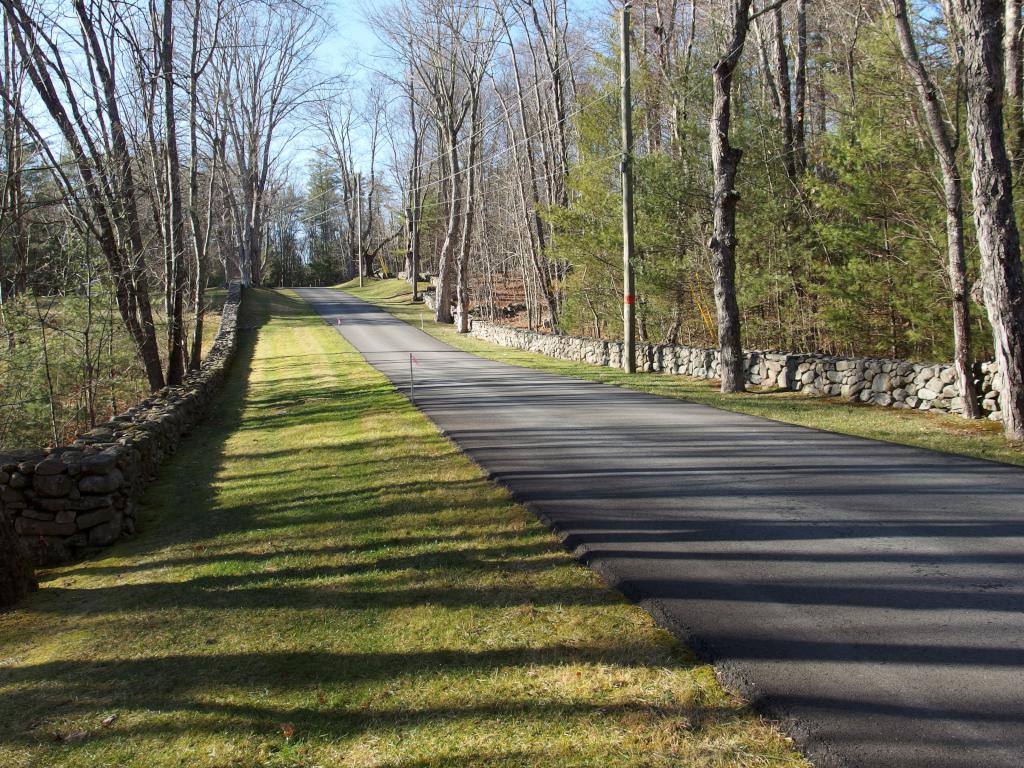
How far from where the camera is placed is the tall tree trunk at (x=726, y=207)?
543 inches

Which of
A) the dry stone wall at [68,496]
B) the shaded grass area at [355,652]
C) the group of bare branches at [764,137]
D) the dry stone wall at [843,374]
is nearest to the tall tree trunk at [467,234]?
the group of bare branches at [764,137]

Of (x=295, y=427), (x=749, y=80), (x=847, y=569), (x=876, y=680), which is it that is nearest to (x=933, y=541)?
(x=847, y=569)

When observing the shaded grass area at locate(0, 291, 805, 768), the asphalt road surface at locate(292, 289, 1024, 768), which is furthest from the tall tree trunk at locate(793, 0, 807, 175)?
the shaded grass area at locate(0, 291, 805, 768)

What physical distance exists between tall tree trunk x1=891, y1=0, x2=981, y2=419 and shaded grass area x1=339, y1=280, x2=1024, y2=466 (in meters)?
0.64

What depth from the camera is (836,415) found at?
11.6 meters

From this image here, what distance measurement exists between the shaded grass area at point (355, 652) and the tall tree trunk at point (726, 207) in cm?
838

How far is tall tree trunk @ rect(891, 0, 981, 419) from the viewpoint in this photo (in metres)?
10.1

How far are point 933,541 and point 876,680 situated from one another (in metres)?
2.36

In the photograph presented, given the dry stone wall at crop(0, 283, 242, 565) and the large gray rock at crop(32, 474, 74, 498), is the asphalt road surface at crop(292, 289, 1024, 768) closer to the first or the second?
the dry stone wall at crop(0, 283, 242, 565)

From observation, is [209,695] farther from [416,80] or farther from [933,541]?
[416,80]
